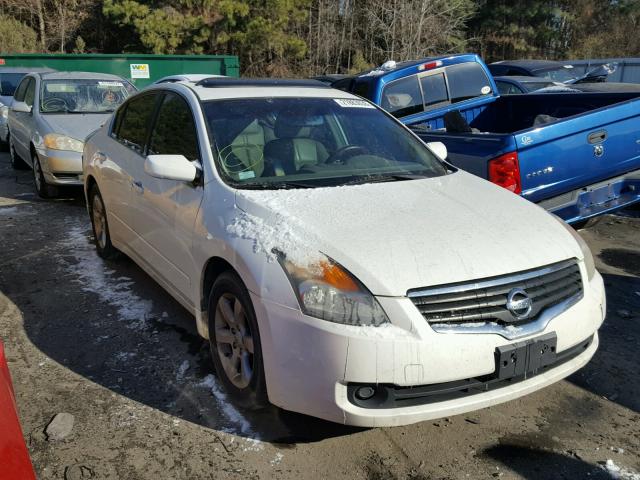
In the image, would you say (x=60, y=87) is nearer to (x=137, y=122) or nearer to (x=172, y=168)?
(x=137, y=122)

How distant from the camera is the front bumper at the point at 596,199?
4.95 meters

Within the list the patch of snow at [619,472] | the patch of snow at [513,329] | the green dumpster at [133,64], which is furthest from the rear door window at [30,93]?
the patch of snow at [619,472]

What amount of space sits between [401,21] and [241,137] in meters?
24.9

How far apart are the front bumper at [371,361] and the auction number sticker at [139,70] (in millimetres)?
14750

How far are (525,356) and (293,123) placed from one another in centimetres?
205

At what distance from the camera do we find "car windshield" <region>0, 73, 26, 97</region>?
12518mm

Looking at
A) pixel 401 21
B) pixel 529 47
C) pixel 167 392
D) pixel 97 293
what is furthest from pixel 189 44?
pixel 167 392

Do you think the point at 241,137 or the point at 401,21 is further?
the point at 401,21

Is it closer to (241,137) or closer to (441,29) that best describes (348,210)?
(241,137)

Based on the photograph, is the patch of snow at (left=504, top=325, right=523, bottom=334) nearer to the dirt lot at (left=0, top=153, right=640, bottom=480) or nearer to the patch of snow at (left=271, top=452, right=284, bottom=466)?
the dirt lot at (left=0, top=153, right=640, bottom=480)

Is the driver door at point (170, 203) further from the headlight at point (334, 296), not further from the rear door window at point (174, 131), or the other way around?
the headlight at point (334, 296)

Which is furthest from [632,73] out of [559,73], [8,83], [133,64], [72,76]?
[8,83]

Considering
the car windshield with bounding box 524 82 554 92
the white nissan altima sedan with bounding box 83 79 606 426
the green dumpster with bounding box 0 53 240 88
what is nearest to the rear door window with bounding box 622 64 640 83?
the car windshield with bounding box 524 82 554 92

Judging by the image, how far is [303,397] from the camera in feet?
8.57
